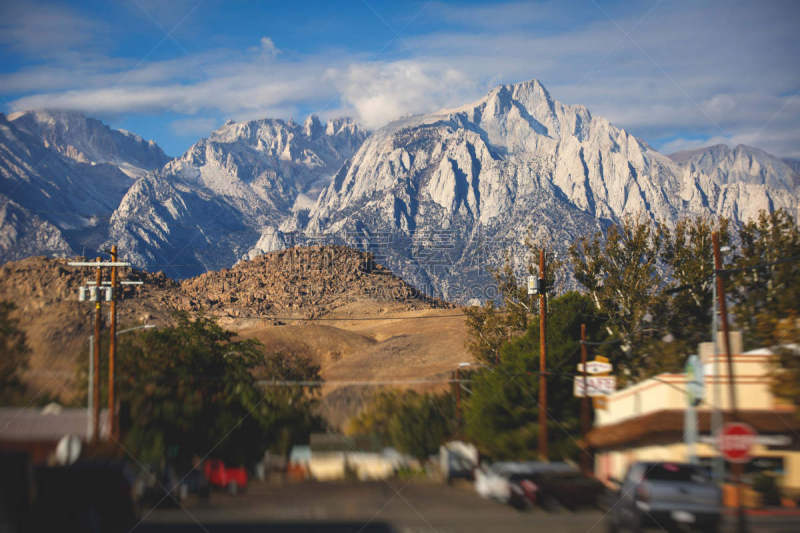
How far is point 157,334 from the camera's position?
19391 millimetres

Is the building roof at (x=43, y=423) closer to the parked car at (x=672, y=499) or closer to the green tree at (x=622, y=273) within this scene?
the parked car at (x=672, y=499)

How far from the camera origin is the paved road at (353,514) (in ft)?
21.3

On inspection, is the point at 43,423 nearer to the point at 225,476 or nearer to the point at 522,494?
the point at 225,476

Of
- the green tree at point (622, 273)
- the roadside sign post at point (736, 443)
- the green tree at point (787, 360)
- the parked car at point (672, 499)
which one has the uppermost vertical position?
the green tree at point (622, 273)

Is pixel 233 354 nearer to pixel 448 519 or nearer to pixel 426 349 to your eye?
pixel 448 519

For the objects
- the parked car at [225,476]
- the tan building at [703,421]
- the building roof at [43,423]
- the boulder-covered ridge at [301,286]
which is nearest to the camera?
the building roof at [43,423]

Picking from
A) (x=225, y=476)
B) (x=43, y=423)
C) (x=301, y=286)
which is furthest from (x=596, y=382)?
(x=301, y=286)

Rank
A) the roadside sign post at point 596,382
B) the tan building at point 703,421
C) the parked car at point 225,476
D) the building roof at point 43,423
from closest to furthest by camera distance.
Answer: the building roof at point 43,423 < the tan building at point 703,421 < the parked car at point 225,476 < the roadside sign post at point 596,382

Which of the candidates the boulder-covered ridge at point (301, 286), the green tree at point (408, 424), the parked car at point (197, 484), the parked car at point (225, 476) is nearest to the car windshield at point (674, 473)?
the green tree at point (408, 424)

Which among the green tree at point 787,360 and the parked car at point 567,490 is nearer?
the parked car at point 567,490

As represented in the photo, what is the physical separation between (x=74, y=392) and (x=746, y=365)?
8048mm

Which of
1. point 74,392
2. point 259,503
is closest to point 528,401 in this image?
point 259,503

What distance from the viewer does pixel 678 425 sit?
696 cm

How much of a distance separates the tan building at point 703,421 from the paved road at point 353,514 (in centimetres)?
106
